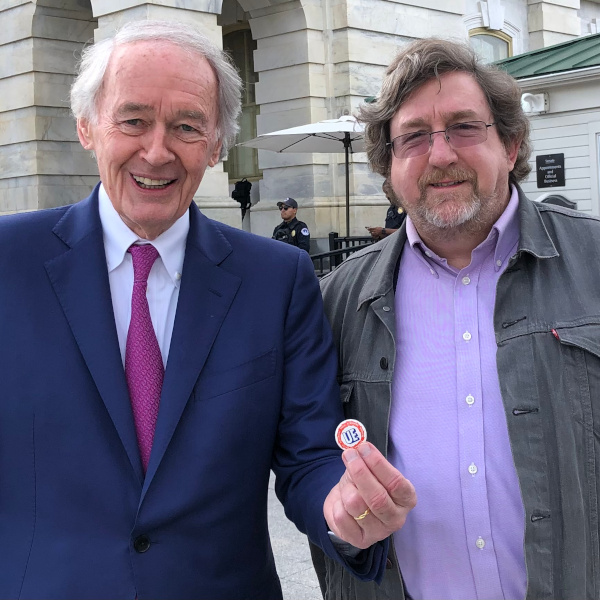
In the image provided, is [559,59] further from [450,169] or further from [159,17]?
[450,169]

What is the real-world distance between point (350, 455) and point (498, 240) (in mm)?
1097

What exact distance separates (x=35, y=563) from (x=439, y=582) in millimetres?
1184

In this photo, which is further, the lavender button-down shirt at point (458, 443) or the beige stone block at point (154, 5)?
the beige stone block at point (154, 5)

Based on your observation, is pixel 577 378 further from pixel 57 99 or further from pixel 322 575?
pixel 57 99

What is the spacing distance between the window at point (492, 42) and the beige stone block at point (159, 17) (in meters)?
8.74

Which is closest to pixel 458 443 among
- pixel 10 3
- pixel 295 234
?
pixel 295 234

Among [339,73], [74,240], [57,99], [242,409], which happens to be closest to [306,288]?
[242,409]

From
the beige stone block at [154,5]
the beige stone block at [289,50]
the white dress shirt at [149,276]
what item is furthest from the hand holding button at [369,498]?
the beige stone block at [289,50]

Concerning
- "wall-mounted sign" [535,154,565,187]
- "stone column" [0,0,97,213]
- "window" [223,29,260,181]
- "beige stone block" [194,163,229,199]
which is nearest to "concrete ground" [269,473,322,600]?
"wall-mounted sign" [535,154,565,187]

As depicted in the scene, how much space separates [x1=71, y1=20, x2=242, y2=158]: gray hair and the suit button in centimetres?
123

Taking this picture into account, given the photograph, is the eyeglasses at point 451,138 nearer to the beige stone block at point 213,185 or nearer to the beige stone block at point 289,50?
the beige stone block at point 213,185

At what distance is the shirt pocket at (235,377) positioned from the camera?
2.48 meters

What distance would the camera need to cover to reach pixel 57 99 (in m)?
17.0

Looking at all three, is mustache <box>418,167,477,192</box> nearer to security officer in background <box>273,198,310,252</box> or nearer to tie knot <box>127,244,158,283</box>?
tie knot <box>127,244,158,283</box>
